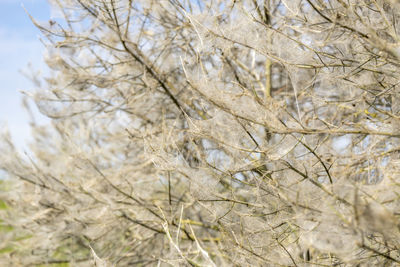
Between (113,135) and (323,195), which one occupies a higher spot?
(113,135)

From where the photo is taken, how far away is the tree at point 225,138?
233 centimetres

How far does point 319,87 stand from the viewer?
4066 millimetres

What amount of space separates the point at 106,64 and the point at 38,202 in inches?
82.2

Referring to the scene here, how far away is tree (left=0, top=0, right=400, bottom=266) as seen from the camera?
233cm

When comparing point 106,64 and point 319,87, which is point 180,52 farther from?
point 319,87

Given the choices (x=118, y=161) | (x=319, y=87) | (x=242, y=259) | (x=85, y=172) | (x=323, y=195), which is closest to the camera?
(x=323, y=195)

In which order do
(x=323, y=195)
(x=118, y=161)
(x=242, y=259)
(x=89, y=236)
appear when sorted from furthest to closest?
(x=118, y=161) → (x=89, y=236) → (x=242, y=259) → (x=323, y=195)

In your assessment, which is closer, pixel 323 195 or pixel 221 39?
pixel 323 195

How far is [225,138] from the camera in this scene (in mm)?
2766

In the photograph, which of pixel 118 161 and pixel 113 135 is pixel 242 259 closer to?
pixel 118 161

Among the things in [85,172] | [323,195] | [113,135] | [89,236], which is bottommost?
[89,236]

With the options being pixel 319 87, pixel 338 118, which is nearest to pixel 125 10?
pixel 319 87

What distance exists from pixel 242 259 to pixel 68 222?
9.96 feet

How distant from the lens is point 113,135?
6.34 meters
